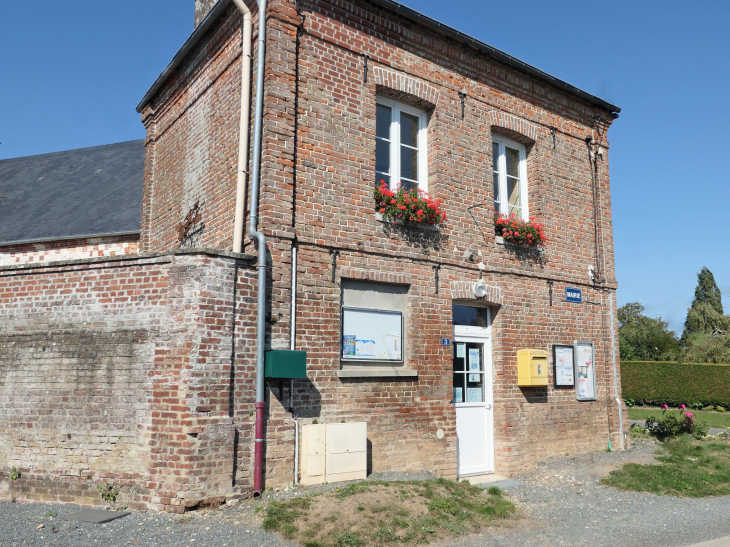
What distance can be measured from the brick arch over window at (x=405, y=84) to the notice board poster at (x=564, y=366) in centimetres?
470

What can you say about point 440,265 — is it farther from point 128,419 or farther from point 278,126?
point 128,419

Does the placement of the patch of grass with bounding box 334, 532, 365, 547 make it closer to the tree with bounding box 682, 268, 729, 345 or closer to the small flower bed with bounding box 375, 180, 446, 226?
the small flower bed with bounding box 375, 180, 446, 226

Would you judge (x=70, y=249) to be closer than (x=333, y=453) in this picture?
No

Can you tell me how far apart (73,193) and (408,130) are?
1163cm

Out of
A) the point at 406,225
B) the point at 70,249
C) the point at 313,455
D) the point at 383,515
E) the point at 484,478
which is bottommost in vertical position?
the point at 484,478

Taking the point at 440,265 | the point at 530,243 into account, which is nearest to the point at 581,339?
the point at 530,243

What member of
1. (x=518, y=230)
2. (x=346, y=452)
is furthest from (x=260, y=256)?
(x=518, y=230)

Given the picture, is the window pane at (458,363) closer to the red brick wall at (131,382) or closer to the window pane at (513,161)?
the window pane at (513,161)

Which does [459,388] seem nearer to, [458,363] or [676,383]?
[458,363]

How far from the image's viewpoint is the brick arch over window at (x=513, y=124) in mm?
9672

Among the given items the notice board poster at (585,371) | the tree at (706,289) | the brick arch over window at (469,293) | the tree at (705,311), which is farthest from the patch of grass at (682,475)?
the tree at (706,289)

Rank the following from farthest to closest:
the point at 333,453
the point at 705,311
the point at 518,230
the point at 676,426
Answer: the point at 705,311
the point at 676,426
the point at 518,230
the point at 333,453

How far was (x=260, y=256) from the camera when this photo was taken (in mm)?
6625

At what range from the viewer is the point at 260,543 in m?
5.09
